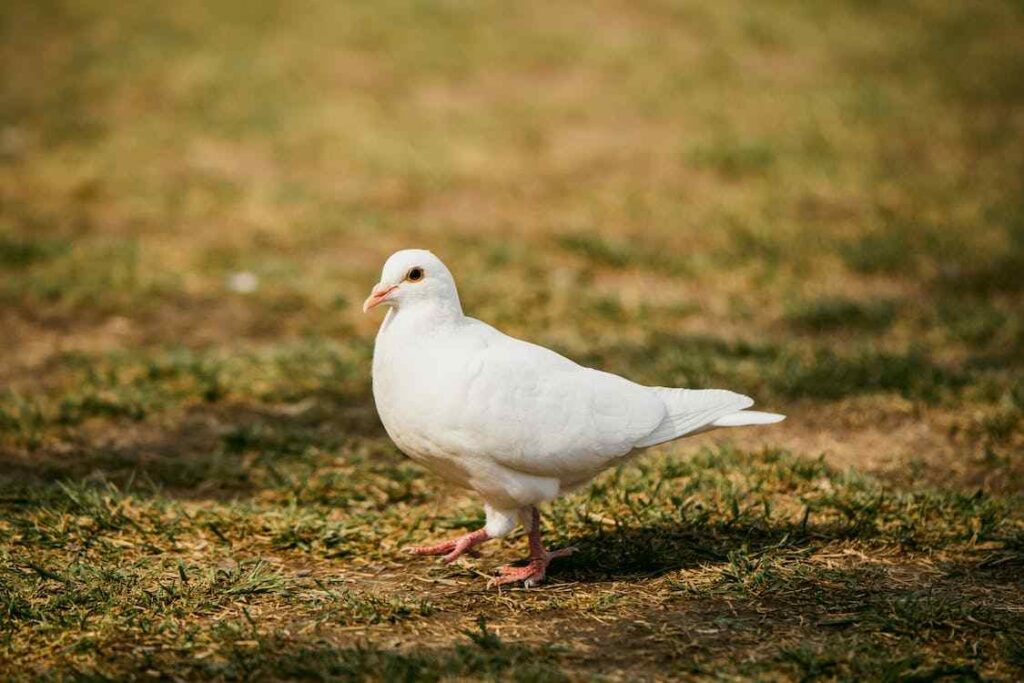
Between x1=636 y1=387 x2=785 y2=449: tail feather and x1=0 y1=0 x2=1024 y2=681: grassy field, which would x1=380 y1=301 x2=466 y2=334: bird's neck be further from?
x1=0 y1=0 x2=1024 y2=681: grassy field

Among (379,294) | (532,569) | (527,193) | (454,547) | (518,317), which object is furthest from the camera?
(527,193)

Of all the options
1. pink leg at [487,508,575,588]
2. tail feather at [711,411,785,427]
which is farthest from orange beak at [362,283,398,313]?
tail feather at [711,411,785,427]

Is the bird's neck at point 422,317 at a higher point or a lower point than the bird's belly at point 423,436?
higher

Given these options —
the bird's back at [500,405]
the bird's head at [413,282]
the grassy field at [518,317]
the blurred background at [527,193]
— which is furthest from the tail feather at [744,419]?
the blurred background at [527,193]

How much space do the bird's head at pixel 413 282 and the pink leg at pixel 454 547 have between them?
0.78 metres

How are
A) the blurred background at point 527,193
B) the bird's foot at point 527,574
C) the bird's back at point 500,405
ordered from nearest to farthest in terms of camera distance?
the bird's back at point 500,405 → the bird's foot at point 527,574 → the blurred background at point 527,193

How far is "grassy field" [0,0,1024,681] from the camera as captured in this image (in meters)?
3.33

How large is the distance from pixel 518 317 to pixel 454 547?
9.40ft

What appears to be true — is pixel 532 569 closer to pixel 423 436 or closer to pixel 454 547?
pixel 454 547

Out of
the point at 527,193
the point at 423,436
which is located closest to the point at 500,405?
the point at 423,436

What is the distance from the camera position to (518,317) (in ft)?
21.6

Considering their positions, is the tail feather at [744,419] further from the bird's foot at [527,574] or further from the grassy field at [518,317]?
the bird's foot at [527,574]

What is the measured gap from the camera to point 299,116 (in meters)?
10.3

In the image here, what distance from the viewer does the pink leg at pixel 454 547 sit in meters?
3.75
